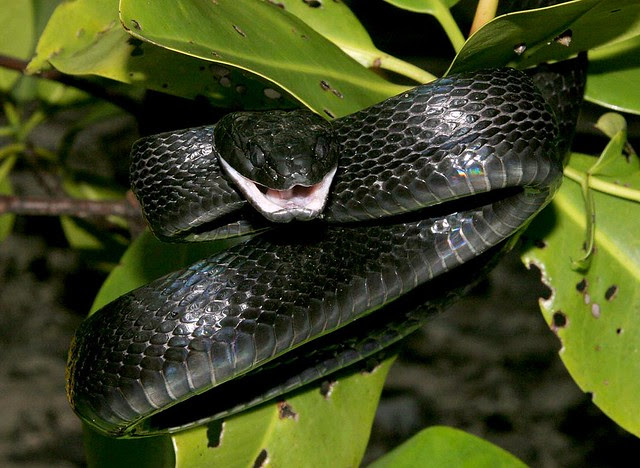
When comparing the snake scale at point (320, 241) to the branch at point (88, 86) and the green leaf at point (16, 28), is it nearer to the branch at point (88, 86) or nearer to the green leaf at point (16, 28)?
the branch at point (88, 86)

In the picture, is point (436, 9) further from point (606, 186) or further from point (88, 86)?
point (88, 86)

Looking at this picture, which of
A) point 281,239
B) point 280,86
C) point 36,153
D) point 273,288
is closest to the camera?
point 280,86

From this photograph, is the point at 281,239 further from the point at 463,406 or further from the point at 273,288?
the point at 463,406

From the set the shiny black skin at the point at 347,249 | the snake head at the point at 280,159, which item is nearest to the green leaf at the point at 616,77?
the shiny black skin at the point at 347,249

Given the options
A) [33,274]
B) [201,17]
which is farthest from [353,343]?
[33,274]

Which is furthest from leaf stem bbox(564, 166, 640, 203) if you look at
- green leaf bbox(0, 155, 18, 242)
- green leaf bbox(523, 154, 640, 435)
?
green leaf bbox(0, 155, 18, 242)

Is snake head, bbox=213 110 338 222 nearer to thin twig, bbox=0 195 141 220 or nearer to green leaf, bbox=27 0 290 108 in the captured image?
green leaf, bbox=27 0 290 108

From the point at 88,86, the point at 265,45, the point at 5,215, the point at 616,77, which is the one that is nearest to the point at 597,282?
the point at 616,77
